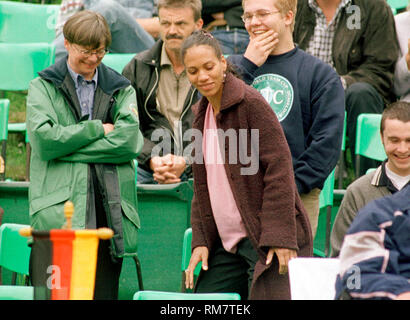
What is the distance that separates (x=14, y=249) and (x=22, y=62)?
220 cm

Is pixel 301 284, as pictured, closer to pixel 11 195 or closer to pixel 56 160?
pixel 56 160

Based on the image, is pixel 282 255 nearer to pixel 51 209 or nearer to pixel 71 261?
pixel 71 261

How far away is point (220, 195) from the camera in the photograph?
148 inches

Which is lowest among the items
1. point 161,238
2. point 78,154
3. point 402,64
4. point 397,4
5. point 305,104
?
point 161,238

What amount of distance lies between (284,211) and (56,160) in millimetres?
1327

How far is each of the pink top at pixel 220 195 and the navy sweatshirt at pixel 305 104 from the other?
1.53ft

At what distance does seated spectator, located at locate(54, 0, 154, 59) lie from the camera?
20.7 feet

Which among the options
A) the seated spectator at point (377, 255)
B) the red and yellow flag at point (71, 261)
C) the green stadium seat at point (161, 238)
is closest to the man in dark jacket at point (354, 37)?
the green stadium seat at point (161, 238)

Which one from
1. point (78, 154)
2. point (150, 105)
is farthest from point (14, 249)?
point (150, 105)

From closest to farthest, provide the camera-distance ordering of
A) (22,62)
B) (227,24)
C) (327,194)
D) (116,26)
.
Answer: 1. (327,194)
2. (22,62)
3. (116,26)
4. (227,24)

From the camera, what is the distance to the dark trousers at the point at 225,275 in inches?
149

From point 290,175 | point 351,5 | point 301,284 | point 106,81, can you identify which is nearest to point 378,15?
point 351,5

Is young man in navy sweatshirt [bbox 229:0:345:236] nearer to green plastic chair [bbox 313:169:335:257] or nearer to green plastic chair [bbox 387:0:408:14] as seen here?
green plastic chair [bbox 313:169:335:257]

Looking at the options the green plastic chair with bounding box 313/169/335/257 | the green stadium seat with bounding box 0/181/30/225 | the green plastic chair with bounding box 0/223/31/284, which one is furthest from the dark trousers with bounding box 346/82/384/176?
the green plastic chair with bounding box 0/223/31/284
